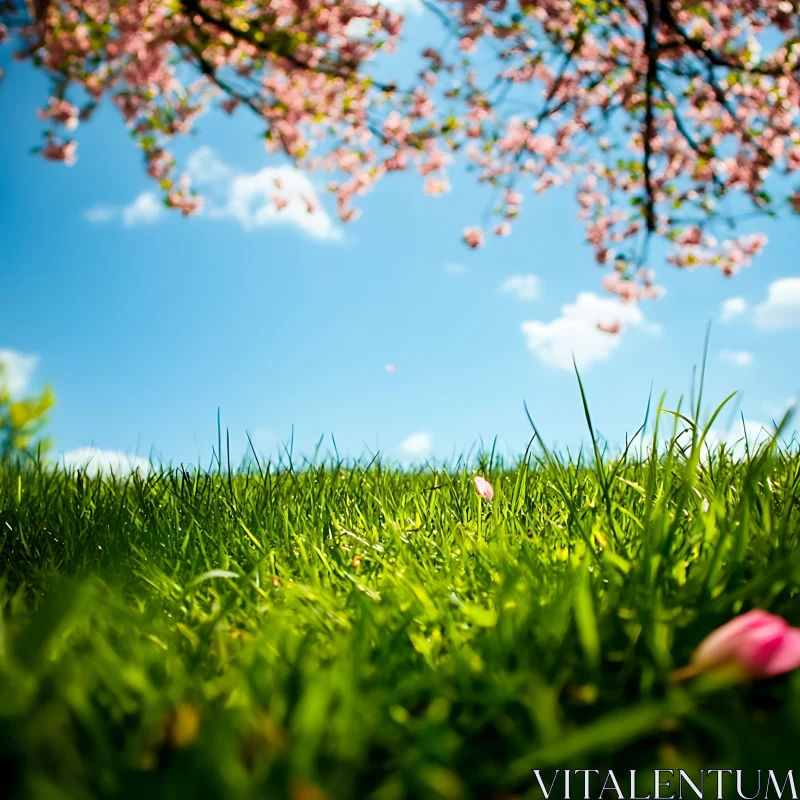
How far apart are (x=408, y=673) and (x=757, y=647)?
534 millimetres

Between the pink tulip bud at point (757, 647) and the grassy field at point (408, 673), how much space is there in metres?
0.06

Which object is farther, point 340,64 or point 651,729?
point 340,64

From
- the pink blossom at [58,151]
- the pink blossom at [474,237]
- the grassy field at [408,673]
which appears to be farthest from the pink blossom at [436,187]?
the grassy field at [408,673]

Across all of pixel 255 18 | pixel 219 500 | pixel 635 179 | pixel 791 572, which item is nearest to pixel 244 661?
pixel 791 572

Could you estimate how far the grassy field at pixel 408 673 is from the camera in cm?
78

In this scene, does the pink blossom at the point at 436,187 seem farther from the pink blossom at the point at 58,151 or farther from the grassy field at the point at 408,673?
the grassy field at the point at 408,673

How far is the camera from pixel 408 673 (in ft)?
3.74

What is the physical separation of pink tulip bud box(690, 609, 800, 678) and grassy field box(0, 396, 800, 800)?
57 mm

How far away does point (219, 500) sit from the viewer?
2619mm

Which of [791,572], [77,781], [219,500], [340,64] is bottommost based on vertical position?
[77,781]

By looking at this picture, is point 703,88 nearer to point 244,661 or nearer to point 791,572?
point 791,572

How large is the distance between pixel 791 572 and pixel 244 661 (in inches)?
36.6

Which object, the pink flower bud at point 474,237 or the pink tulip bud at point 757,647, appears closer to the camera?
the pink tulip bud at point 757,647

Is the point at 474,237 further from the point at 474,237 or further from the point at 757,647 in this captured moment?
the point at 757,647
